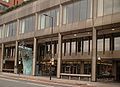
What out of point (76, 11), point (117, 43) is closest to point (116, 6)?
point (117, 43)

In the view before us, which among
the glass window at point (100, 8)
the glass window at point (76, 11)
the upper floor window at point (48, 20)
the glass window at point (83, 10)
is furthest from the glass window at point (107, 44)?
the upper floor window at point (48, 20)

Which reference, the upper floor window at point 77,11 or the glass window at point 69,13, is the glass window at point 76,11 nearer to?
the upper floor window at point 77,11

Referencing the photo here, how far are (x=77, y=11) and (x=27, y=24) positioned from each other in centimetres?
1917

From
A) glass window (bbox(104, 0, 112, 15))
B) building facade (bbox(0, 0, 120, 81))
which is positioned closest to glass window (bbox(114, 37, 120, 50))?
building facade (bbox(0, 0, 120, 81))

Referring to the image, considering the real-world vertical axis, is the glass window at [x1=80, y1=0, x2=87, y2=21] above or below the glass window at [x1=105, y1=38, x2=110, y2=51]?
above

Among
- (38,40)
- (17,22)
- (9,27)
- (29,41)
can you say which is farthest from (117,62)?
(9,27)

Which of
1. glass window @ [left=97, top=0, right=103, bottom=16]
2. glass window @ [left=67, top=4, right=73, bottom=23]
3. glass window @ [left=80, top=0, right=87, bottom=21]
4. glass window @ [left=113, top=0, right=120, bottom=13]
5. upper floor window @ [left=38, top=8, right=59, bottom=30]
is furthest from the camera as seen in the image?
upper floor window @ [left=38, top=8, right=59, bottom=30]

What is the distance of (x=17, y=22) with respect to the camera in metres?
71.2

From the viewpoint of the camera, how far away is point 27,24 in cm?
6625

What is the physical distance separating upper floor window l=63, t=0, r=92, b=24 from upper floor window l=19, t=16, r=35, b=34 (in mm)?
12500

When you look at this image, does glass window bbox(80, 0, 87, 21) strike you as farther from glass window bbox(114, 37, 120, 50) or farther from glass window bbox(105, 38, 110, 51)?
Answer: glass window bbox(105, 38, 110, 51)

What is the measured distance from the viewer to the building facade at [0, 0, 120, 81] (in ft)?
147

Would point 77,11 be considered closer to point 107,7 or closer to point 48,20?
point 107,7

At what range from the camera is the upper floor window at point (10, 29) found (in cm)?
7300
